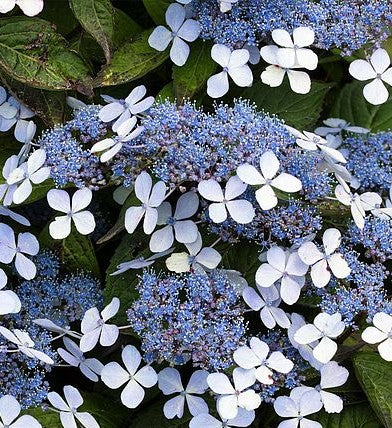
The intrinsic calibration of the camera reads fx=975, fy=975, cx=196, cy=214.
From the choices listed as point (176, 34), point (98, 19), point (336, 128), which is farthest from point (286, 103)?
point (98, 19)

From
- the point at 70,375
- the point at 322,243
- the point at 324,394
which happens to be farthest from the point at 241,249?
the point at 70,375

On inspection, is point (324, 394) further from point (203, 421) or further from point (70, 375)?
point (70, 375)

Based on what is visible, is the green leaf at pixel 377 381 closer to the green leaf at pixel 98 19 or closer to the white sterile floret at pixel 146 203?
the white sterile floret at pixel 146 203

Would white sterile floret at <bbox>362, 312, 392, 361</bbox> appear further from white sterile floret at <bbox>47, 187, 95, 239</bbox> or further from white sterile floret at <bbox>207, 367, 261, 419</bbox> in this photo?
white sterile floret at <bbox>47, 187, 95, 239</bbox>

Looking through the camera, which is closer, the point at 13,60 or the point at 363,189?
the point at 13,60

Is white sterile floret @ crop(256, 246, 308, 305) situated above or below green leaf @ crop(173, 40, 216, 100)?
below

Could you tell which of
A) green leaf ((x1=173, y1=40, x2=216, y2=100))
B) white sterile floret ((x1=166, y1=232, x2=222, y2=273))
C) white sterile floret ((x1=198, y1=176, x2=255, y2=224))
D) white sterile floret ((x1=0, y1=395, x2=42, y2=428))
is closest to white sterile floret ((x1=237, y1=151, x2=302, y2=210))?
white sterile floret ((x1=198, y1=176, x2=255, y2=224))
